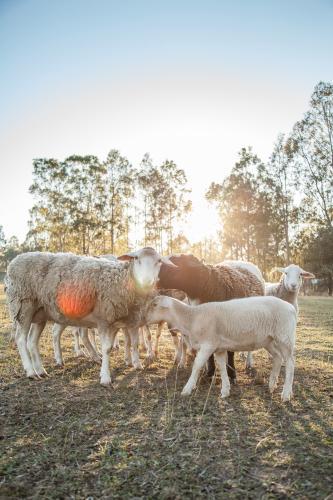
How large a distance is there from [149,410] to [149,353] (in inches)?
135

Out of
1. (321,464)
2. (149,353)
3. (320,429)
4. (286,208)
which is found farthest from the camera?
(286,208)

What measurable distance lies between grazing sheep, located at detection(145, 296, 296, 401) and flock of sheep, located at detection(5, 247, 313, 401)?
2cm

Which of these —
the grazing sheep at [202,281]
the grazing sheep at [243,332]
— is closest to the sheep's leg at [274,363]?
the grazing sheep at [243,332]

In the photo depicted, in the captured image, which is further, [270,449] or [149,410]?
[149,410]

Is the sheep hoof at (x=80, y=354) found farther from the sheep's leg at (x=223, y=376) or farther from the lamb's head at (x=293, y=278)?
the lamb's head at (x=293, y=278)

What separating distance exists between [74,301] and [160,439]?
359cm

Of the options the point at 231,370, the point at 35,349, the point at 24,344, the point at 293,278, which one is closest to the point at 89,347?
the point at 35,349

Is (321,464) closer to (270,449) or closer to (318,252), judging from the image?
(270,449)

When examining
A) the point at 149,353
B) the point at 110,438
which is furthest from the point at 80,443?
the point at 149,353

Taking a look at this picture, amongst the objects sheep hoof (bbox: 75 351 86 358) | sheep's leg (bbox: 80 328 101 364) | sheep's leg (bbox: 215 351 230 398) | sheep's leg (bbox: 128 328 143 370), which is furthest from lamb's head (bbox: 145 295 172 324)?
sheep hoof (bbox: 75 351 86 358)

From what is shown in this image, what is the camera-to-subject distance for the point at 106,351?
23.4 ft

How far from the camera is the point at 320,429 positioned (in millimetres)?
4754

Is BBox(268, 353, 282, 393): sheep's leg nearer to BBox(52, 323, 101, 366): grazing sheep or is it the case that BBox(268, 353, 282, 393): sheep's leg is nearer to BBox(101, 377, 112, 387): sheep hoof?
BBox(101, 377, 112, 387): sheep hoof

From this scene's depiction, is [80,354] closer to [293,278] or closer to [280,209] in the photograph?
[293,278]
